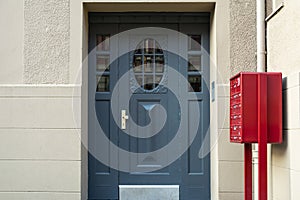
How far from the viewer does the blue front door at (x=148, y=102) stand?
6770mm

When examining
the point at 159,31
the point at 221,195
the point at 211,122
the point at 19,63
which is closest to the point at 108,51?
the point at 159,31

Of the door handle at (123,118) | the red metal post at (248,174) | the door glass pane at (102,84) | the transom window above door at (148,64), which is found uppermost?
the transom window above door at (148,64)

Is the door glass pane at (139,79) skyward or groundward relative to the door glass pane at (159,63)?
groundward

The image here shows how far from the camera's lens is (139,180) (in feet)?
22.2

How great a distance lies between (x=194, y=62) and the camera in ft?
22.5

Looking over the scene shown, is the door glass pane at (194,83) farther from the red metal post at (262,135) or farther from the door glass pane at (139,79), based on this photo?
the red metal post at (262,135)

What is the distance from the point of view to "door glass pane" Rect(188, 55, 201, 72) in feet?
22.5

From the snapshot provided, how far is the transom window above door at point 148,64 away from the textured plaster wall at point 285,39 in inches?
59.2

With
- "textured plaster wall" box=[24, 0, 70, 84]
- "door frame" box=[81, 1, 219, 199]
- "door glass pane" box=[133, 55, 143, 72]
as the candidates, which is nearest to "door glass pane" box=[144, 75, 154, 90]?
"door glass pane" box=[133, 55, 143, 72]

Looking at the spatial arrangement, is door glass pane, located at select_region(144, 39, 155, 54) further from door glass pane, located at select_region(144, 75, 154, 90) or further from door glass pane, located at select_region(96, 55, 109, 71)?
door glass pane, located at select_region(96, 55, 109, 71)

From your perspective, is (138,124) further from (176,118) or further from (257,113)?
(257,113)

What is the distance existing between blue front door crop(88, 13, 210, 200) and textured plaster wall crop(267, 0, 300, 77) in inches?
42.2

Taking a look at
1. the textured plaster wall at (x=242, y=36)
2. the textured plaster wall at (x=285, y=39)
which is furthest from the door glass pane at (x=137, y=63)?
the textured plaster wall at (x=285, y=39)

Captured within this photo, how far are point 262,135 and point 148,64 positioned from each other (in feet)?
7.37
